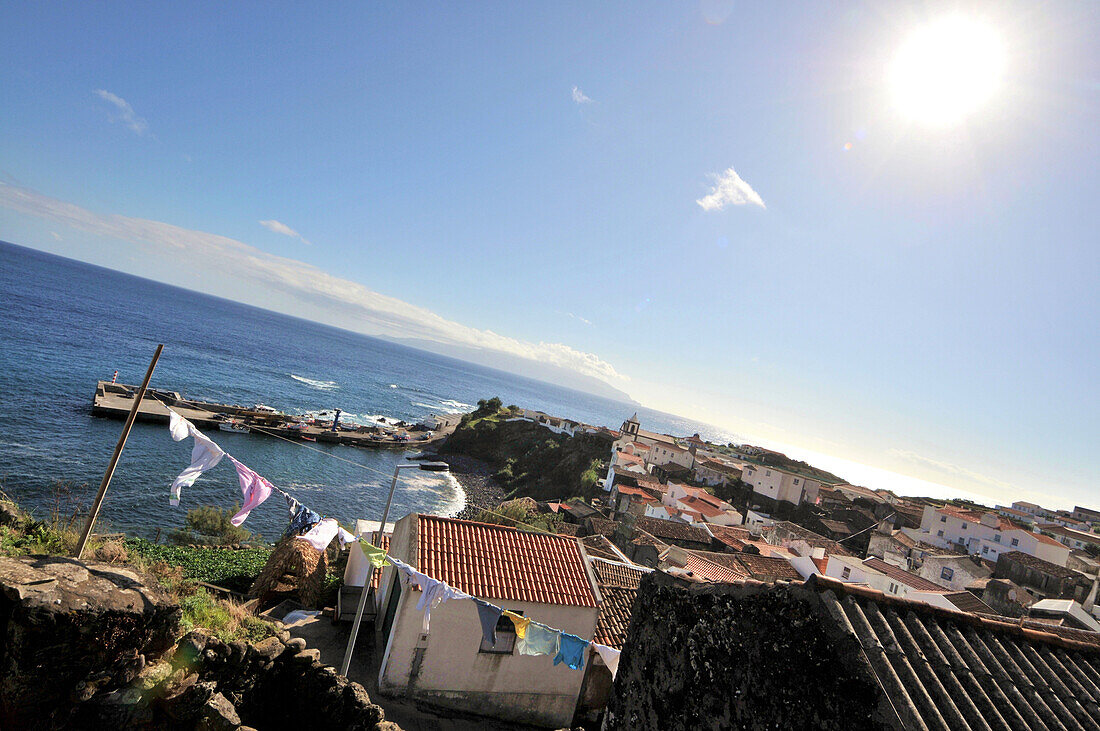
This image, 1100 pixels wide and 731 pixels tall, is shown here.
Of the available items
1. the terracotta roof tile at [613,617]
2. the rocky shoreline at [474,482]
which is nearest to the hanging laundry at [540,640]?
the terracotta roof tile at [613,617]

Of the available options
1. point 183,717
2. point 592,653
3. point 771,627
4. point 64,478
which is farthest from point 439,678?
point 64,478

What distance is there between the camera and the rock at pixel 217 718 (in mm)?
7125

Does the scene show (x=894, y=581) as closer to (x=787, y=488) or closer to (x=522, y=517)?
(x=522, y=517)

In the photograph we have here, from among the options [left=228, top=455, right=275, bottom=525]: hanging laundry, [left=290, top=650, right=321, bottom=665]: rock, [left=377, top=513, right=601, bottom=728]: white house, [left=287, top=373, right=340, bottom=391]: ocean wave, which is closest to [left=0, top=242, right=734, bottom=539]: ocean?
[left=287, top=373, right=340, bottom=391]: ocean wave

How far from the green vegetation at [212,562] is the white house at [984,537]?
54.7 m

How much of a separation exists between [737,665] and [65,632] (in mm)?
8611

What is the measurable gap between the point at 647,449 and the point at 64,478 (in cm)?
6243

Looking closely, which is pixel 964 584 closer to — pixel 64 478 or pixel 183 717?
pixel 183 717

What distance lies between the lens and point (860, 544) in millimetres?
45969

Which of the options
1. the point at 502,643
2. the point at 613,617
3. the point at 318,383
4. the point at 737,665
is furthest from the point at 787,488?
the point at 318,383

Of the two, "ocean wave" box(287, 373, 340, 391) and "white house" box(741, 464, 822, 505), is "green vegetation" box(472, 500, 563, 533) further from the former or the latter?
"ocean wave" box(287, 373, 340, 391)

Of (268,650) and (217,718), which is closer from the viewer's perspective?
(217,718)

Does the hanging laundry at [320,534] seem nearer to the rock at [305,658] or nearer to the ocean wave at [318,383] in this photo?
the rock at [305,658]

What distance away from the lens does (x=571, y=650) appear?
35.3ft
